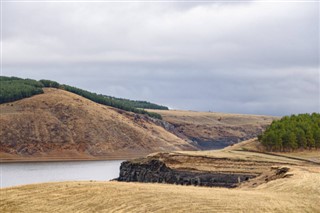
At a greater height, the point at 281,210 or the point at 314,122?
the point at 314,122

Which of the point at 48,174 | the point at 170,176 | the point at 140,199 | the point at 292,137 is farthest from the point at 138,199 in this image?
the point at 48,174

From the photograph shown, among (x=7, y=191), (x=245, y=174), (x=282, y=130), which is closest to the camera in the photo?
(x=7, y=191)

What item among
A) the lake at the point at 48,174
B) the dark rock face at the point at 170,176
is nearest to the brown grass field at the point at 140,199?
the dark rock face at the point at 170,176

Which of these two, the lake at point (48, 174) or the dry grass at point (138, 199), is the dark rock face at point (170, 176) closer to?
the lake at point (48, 174)

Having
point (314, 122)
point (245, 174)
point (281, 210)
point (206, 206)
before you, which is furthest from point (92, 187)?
point (314, 122)

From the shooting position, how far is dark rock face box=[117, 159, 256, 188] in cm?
8075

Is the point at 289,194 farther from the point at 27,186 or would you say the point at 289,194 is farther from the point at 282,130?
the point at 282,130

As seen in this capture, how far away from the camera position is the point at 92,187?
3791cm

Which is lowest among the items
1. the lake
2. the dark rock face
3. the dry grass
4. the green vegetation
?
the lake

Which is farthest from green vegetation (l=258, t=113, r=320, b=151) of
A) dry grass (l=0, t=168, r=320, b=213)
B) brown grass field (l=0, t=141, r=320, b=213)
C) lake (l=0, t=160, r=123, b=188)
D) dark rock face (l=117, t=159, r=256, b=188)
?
dry grass (l=0, t=168, r=320, b=213)

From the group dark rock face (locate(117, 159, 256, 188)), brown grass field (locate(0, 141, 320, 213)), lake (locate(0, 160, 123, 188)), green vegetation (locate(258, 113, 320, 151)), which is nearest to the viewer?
brown grass field (locate(0, 141, 320, 213))

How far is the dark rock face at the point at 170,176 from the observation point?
8075 cm

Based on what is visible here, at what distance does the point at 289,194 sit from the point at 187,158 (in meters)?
51.5

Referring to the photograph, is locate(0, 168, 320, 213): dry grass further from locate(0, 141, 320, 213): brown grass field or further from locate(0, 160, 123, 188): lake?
locate(0, 160, 123, 188): lake
